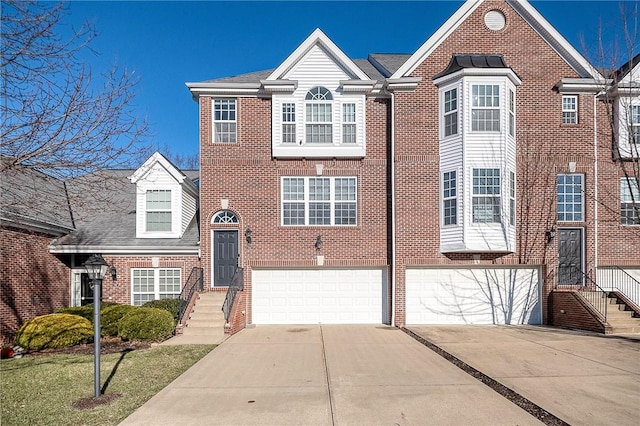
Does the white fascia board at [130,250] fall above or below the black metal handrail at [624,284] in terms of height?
above

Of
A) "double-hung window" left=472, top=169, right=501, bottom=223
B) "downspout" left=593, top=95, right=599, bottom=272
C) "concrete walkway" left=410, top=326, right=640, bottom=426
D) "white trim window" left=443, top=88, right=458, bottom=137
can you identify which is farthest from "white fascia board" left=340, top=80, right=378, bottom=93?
"concrete walkway" left=410, top=326, right=640, bottom=426

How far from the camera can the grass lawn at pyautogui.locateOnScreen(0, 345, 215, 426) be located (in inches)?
235

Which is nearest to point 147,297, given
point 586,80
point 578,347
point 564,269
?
point 578,347

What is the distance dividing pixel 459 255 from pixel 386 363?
6.41m

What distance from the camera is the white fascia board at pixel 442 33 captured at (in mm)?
14461

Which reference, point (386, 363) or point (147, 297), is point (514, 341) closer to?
point (386, 363)

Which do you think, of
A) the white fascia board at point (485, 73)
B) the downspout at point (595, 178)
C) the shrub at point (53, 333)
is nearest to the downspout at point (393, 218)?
the white fascia board at point (485, 73)

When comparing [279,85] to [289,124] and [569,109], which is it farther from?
[569,109]

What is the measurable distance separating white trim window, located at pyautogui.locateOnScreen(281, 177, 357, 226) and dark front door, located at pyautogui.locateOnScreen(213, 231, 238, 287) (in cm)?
197

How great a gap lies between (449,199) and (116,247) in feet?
38.3

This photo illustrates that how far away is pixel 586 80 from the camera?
46.8ft

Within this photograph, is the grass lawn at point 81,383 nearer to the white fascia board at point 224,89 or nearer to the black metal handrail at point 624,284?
the white fascia board at point 224,89

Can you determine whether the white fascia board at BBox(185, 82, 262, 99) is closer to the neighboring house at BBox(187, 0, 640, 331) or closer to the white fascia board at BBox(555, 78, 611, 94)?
the neighboring house at BBox(187, 0, 640, 331)

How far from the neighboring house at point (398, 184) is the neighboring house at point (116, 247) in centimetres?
145
